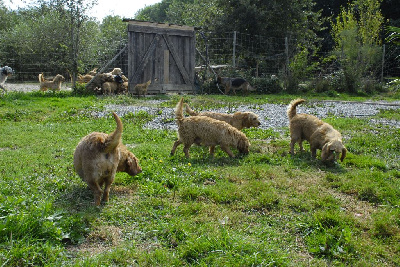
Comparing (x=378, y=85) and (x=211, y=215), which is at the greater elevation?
(x=378, y=85)

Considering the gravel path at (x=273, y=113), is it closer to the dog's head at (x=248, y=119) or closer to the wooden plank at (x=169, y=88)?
the dog's head at (x=248, y=119)

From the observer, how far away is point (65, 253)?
3889 mm

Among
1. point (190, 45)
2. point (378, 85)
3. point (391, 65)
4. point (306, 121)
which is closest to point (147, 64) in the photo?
point (190, 45)

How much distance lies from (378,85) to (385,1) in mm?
15142

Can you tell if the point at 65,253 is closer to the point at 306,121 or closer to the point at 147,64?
the point at 306,121

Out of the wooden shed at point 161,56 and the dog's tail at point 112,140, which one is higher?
the wooden shed at point 161,56

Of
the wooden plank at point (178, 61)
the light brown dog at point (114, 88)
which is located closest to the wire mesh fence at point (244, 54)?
the wooden plank at point (178, 61)

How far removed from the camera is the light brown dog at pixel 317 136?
737 cm

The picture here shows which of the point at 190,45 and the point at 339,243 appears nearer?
the point at 339,243

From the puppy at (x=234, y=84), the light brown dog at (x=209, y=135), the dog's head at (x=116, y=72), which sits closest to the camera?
the light brown dog at (x=209, y=135)

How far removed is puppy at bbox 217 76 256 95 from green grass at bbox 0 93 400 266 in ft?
41.9

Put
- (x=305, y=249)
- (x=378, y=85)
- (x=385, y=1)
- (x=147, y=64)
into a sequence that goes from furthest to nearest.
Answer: (x=385, y=1) → (x=378, y=85) → (x=147, y=64) → (x=305, y=249)

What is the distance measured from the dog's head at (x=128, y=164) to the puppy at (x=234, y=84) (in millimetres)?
15752

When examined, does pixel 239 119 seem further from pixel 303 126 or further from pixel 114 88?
pixel 114 88
